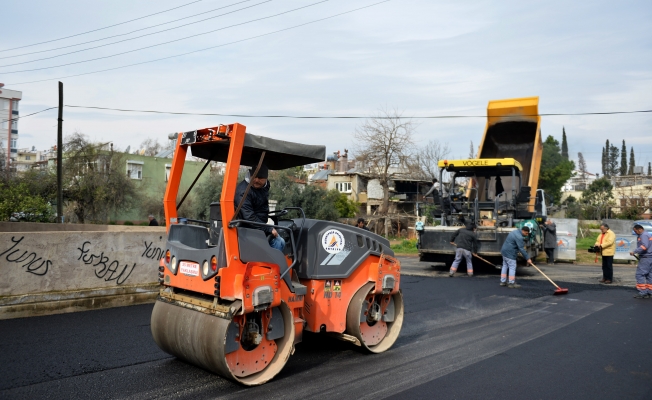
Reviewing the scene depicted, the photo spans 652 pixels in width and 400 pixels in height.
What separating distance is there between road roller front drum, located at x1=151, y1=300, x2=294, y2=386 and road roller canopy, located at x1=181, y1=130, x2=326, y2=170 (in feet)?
4.92

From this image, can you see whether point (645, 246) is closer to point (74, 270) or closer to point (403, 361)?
point (403, 361)

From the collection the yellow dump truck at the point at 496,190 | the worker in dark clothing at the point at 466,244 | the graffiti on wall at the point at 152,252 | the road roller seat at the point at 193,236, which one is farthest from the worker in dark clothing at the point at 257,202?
the yellow dump truck at the point at 496,190

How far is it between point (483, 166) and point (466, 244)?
2133mm

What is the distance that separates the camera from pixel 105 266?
340 inches

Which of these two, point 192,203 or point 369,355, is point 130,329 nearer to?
point 369,355

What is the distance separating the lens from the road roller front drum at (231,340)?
4602 millimetres

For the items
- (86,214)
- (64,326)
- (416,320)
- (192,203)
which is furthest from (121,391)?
(192,203)

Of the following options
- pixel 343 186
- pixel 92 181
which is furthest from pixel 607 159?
pixel 92 181

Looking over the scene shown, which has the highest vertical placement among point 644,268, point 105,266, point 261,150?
point 261,150

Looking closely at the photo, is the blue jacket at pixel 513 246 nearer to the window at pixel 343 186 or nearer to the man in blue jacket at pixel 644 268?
the man in blue jacket at pixel 644 268

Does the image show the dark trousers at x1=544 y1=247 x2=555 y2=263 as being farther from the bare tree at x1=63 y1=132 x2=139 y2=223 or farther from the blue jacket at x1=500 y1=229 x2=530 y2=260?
the bare tree at x1=63 y1=132 x2=139 y2=223

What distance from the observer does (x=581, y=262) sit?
59.9 ft

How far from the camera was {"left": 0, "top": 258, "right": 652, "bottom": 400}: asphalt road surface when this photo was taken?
473 cm

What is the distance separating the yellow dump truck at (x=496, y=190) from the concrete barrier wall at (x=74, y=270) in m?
7.51
